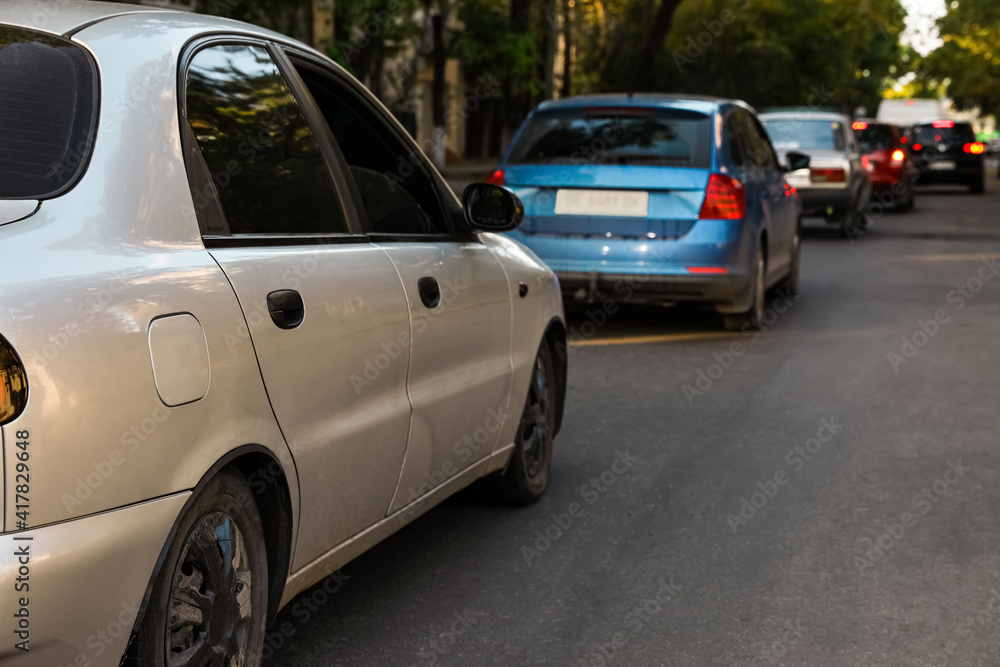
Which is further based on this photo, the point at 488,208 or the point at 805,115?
the point at 805,115

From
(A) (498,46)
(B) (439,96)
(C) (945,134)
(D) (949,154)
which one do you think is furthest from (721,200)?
(C) (945,134)

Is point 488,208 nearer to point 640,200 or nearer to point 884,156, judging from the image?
point 640,200

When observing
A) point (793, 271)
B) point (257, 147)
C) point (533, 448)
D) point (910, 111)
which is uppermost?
point (257, 147)

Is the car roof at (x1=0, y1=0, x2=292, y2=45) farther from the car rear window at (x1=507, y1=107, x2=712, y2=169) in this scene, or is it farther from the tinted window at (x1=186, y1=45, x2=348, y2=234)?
the car rear window at (x1=507, y1=107, x2=712, y2=169)

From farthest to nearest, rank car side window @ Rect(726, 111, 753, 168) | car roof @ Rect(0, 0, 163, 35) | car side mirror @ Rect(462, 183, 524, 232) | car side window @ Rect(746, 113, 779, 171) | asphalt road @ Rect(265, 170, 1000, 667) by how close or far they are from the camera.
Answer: car side window @ Rect(746, 113, 779, 171)
car side window @ Rect(726, 111, 753, 168)
car side mirror @ Rect(462, 183, 524, 232)
asphalt road @ Rect(265, 170, 1000, 667)
car roof @ Rect(0, 0, 163, 35)

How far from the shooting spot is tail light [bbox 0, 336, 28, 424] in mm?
2346

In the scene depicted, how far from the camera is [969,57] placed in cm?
5800

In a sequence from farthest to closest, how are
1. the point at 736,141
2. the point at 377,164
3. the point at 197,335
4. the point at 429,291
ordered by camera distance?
the point at 736,141 < the point at 377,164 < the point at 429,291 < the point at 197,335

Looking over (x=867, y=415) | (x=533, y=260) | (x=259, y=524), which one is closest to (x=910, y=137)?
(x=867, y=415)

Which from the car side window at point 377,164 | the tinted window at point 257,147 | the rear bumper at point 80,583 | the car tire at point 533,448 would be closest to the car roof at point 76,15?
the tinted window at point 257,147

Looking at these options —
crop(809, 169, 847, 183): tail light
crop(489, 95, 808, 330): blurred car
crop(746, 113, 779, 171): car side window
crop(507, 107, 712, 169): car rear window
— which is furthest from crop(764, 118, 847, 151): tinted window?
crop(507, 107, 712, 169): car rear window

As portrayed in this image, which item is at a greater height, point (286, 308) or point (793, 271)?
point (286, 308)

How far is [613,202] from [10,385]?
728 cm

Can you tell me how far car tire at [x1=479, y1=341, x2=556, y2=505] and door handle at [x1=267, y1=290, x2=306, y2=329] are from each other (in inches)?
77.3
